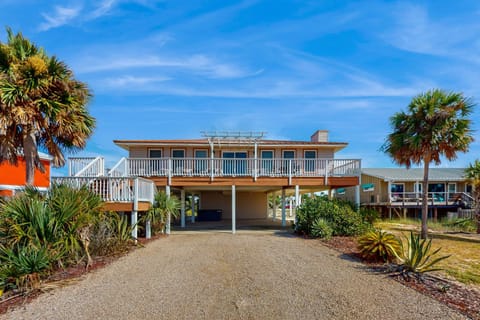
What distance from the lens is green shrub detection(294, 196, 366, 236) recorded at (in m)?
13.5

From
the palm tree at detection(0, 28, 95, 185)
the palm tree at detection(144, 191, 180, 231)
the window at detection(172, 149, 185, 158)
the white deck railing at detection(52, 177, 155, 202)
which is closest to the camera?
the palm tree at detection(0, 28, 95, 185)

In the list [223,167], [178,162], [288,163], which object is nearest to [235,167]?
[223,167]

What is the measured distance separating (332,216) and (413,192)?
19.4 meters

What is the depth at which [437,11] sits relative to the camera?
9617 millimetres

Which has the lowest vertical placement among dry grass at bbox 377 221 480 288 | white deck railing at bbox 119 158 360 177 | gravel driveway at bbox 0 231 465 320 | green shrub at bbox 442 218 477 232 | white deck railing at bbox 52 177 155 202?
green shrub at bbox 442 218 477 232

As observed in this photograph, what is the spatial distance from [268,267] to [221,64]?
9.85 meters

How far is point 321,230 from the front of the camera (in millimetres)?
13211

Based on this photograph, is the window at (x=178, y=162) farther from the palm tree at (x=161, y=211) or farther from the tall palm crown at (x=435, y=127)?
the tall palm crown at (x=435, y=127)

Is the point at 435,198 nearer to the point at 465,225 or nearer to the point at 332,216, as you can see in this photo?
the point at 465,225

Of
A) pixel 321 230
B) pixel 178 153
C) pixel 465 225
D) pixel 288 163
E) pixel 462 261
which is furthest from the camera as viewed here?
pixel 178 153

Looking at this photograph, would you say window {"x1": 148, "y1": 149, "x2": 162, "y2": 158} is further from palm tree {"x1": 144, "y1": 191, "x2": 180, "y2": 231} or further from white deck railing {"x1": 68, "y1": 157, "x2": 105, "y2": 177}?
palm tree {"x1": 144, "y1": 191, "x2": 180, "y2": 231}

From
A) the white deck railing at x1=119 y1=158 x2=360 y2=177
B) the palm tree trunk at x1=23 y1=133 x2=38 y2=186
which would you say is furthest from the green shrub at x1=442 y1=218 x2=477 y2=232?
the palm tree trunk at x1=23 y1=133 x2=38 y2=186

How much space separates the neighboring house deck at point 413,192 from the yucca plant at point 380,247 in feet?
67.5

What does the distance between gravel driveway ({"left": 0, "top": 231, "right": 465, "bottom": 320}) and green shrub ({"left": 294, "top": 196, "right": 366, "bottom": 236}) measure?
4576mm
